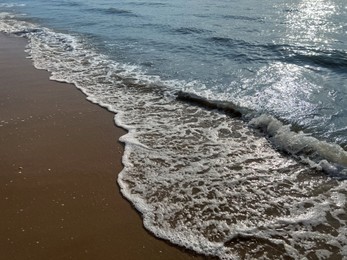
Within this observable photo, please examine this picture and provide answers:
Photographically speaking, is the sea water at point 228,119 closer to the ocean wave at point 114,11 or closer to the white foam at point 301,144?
the white foam at point 301,144

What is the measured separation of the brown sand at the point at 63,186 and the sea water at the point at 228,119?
29cm

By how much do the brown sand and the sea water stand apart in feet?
0.96

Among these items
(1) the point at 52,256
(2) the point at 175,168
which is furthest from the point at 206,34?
(1) the point at 52,256

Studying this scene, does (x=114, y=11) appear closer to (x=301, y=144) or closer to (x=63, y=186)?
(x=301, y=144)

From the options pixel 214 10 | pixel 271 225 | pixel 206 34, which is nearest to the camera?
pixel 271 225

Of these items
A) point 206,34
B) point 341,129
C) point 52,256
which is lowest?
point 52,256

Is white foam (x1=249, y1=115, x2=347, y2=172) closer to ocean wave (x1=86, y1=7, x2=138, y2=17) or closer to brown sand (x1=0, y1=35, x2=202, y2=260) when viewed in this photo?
brown sand (x1=0, y1=35, x2=202, y2=260)

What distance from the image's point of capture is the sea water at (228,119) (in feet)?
13.7

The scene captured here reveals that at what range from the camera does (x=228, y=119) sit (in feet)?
23.0

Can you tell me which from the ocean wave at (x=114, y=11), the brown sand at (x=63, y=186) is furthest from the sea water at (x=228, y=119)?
the ocean wave at (x=114, y=11)

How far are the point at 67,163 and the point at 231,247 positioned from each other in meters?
2.92

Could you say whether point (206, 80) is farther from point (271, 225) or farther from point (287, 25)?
point (287, 25)

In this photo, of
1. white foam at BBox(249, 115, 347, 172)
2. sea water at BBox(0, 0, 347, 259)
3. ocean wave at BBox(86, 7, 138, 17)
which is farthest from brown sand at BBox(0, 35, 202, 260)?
ocean wave at BBox(86, 7, 138, 17)

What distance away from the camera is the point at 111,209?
4445mm
